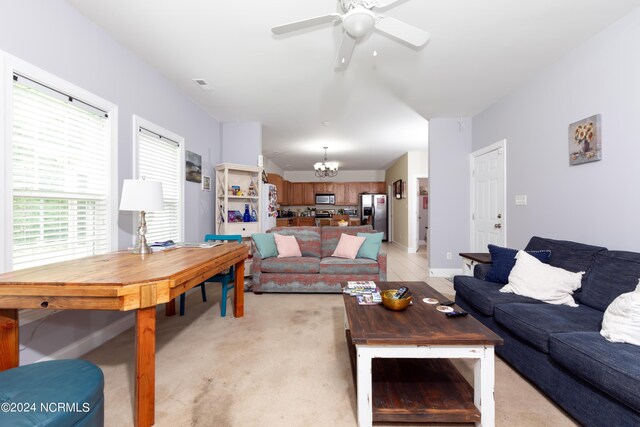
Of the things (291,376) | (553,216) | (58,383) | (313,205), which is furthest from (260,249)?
(313,205)

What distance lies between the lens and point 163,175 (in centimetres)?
320

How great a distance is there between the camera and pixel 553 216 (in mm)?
2867

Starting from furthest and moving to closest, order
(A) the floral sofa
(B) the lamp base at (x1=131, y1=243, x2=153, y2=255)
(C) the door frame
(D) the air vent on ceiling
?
(C) the door frame, (A) the floral sofa, (D) the air vent on ceiling, (B) the lamp base at (x1=131, y1=243, x2=153, y2=255)

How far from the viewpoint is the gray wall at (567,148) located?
2.12m

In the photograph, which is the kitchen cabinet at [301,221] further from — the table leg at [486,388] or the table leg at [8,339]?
the table leg at [486,388]

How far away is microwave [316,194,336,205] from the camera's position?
9.44 meters

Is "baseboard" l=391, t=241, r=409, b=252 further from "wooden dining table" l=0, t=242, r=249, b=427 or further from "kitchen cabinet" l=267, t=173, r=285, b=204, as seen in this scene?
"wooden dining table" l=0, t=242, r=249, b=427

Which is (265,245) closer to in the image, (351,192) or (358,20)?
(358,20)

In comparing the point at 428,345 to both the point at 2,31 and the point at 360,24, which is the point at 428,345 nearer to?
the point at 360,24

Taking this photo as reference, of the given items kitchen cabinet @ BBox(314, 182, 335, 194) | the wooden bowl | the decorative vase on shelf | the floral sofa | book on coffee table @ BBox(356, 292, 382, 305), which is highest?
kitchen cabinet @ BBox(314, 182, 335, 194)

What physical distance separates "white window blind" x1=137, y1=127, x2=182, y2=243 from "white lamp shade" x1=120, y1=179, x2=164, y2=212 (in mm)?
709

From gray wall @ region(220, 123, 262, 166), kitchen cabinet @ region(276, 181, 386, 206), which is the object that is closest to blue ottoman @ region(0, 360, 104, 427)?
gray wall @ region(220, 123, 262, 166)

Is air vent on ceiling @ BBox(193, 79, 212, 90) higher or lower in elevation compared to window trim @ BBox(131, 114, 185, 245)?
higher

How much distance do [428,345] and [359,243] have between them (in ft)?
8.01
